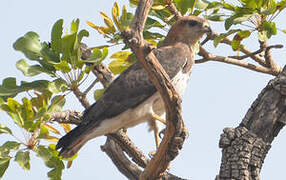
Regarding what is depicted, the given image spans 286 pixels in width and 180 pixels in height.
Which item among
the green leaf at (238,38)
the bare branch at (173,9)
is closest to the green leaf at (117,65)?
the bare branch at (173,9)

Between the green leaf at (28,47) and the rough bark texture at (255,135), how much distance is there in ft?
7.91

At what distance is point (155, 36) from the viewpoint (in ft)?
25.8

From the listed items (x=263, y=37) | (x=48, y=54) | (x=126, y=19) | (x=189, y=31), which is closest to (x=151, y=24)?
(x=126, y=19)

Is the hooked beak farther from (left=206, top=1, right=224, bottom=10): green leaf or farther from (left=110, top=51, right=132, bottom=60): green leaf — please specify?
(left=110, top=51, right=132, bottom=60): green leaf

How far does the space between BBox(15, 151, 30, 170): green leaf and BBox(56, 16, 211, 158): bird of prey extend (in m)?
1.20

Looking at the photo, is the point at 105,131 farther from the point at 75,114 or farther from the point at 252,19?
Result: the point at 252,19

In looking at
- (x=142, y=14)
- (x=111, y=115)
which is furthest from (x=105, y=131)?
(x=142, y=14)

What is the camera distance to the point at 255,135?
663cm

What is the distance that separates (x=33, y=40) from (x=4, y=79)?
0.55 m

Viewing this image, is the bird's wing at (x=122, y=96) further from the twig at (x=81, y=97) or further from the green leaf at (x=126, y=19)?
the green leaf at (x=126, y=19)

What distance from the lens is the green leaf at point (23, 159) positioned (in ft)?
18.8

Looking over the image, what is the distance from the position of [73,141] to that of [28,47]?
1.42 metres

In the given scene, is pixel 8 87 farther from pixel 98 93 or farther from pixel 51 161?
pixel 98 93

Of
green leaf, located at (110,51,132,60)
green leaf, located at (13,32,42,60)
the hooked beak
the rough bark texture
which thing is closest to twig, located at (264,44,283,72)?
the hooked beak
